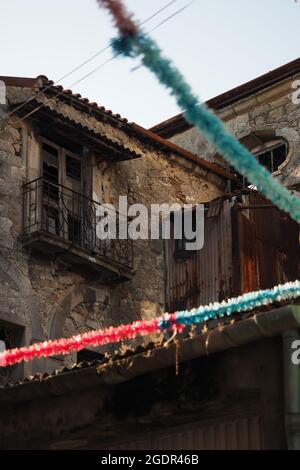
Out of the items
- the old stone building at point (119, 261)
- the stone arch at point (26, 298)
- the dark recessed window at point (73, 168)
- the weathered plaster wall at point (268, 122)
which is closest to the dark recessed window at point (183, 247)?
the old stone building at point (119, 261)

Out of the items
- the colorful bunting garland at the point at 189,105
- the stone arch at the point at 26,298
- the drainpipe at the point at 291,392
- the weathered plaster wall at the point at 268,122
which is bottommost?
the drainpipe at the point at 291,392

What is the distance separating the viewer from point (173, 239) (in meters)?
21.2

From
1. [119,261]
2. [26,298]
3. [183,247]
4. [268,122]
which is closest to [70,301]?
[26,298]

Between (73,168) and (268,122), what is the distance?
7.35 metres

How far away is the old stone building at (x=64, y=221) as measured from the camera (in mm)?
18875

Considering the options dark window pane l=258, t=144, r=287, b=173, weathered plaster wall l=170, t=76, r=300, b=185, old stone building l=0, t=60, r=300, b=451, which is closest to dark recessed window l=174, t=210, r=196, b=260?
old stone building l=0, t=60, r=300, b=451

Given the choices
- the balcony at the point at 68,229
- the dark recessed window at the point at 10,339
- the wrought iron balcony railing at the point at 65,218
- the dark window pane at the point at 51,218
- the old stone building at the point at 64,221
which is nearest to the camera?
the dark recessed window at the point at 10,339

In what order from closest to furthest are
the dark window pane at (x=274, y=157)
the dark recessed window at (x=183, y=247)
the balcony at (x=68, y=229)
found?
the balcony at (x=68, y=229) → the dark recessed window at (x=183, y=247) → the dark window pane at (x=274, y=157)

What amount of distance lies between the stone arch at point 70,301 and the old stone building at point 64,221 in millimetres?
18

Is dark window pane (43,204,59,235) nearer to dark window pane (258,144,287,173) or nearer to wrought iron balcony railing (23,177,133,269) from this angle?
wrought iron balcony railing (23,177,133,269)

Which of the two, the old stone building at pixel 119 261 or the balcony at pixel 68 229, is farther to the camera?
the balcony at pixel 68 229

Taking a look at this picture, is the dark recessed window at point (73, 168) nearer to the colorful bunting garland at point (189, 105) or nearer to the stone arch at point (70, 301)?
the stone arch at point (70, 301)

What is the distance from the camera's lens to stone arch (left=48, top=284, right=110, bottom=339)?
1912 cm

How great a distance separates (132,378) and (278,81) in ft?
55.9
